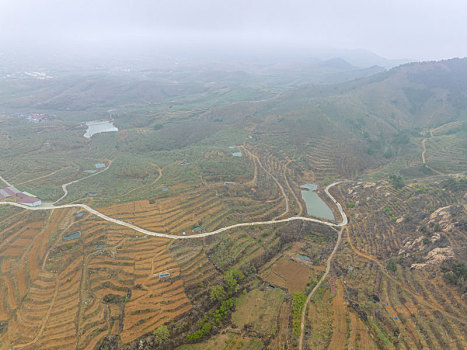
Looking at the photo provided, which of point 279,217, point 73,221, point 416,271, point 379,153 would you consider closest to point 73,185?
point 73,221

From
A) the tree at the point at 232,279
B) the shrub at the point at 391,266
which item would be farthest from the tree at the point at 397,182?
the tree at the point at 232,279

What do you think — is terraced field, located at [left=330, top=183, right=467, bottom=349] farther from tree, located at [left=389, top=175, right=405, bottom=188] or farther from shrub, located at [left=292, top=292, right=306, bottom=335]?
shrub, located at [left=292, top=292, right=306, bottom=335]

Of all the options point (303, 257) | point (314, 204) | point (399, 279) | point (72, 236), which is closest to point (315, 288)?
point (303, 257)

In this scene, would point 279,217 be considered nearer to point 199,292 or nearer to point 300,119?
point 199,292

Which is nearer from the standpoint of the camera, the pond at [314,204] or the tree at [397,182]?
the pond at [314,204]

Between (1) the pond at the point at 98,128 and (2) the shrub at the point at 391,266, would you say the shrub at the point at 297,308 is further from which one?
(1) the pond at the point at 98,128

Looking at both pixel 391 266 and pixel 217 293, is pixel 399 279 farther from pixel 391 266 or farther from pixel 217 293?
pixel 217 293
